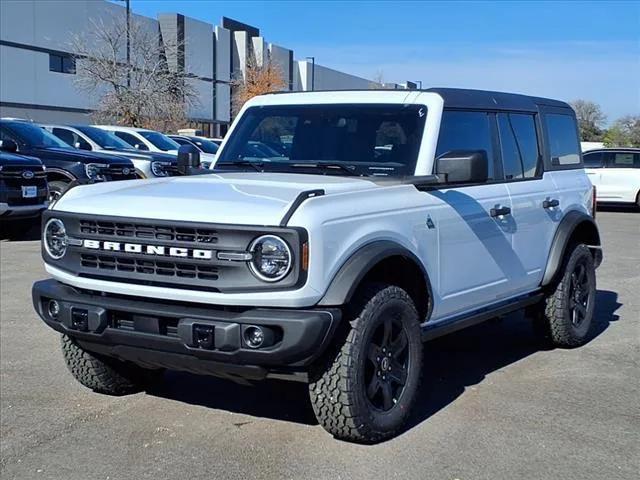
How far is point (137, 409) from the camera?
505 centimetres

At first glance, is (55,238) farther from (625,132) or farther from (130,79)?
(625,132)

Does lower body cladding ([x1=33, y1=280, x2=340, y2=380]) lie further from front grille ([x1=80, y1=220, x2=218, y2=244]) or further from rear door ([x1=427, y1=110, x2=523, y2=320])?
rear door ([x1=427, y1=110, x2=523, y2=320])

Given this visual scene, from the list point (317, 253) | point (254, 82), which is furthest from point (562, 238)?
point (254, 82)

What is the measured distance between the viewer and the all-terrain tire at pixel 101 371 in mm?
5062

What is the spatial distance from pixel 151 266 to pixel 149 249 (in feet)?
0.30

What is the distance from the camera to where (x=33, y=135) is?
14664 mm

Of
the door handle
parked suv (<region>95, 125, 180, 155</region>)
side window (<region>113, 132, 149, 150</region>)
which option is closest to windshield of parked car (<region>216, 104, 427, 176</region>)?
the door handle

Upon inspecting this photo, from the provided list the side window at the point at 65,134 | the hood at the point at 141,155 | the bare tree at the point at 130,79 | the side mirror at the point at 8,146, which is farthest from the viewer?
the bare tree at the point at 130,79

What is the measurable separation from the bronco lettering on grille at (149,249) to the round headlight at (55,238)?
0.69ft

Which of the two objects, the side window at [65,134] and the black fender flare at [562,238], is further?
the side window at [65,134]

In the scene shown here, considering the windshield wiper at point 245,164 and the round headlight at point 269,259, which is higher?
the windshield wiper at point 245,164

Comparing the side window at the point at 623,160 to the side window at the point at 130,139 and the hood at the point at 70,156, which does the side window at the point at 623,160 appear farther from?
the hood at the point at 70,156

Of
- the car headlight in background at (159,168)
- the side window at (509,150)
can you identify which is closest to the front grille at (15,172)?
the car headlight in background at (159,168)

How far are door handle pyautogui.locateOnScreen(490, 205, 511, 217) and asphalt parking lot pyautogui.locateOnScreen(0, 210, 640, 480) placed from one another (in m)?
1.16
